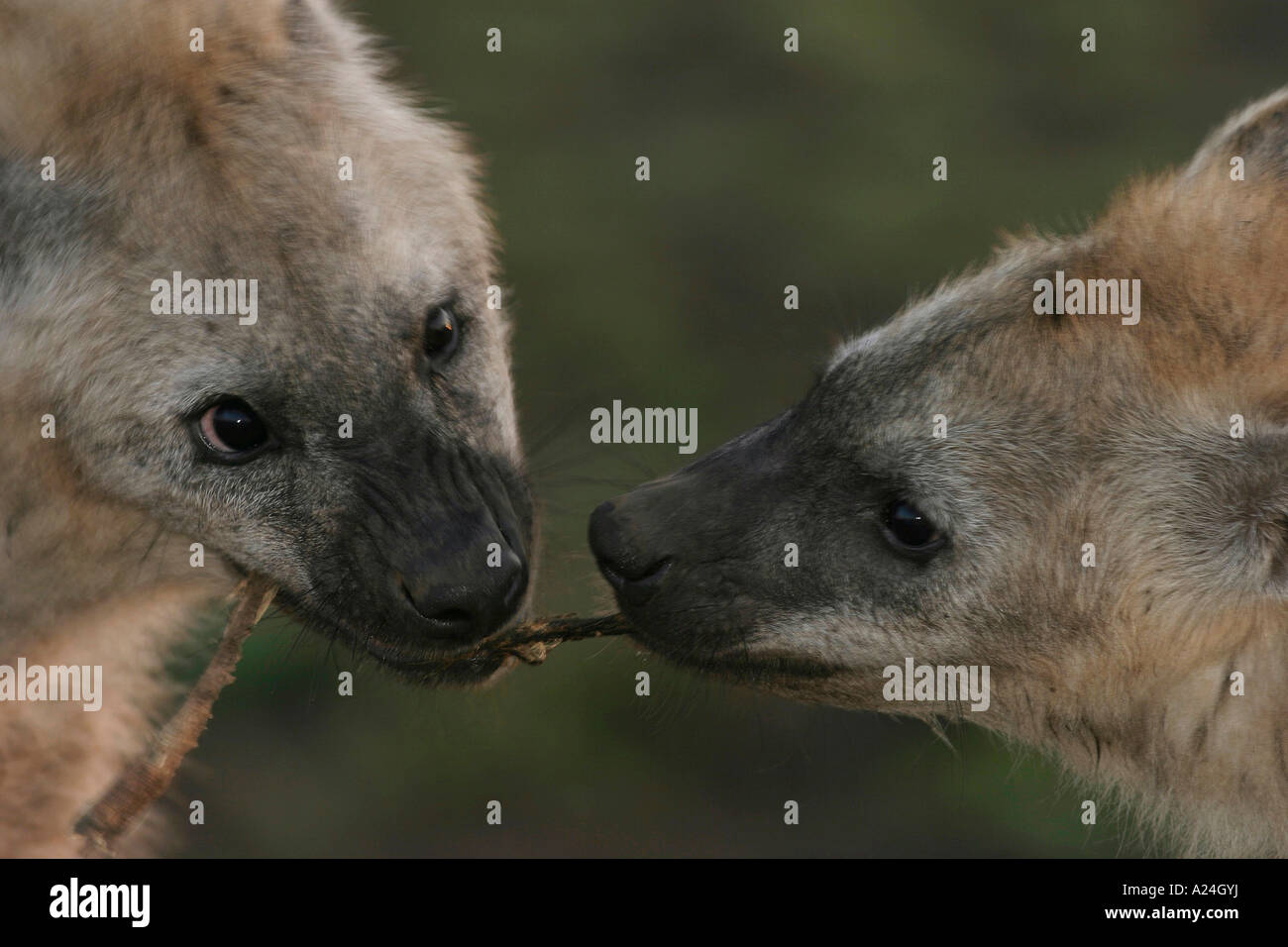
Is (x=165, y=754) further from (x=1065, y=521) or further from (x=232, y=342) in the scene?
(x=1065, y=521)

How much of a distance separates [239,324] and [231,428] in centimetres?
14

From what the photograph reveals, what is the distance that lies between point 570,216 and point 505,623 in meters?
3.23

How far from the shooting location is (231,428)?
78.1 inches

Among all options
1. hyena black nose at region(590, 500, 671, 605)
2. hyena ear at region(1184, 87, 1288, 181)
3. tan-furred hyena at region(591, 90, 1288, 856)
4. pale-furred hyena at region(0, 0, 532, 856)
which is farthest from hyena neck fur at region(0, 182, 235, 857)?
hyena ear at region(1184, 87, 1288, 181)

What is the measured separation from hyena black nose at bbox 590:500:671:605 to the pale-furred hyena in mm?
143

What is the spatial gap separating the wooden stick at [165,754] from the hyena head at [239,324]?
139 mm

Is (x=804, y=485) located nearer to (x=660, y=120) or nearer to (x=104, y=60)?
(x=104, y=60)

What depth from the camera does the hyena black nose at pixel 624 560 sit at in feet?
7.00

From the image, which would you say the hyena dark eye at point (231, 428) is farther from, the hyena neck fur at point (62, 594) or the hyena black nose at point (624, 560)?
the hyena black nose at point (624, 560)

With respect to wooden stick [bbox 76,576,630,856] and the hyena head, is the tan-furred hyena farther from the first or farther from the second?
the hyena head

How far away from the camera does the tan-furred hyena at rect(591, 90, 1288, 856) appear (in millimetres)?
1983

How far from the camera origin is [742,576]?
7.06 feet

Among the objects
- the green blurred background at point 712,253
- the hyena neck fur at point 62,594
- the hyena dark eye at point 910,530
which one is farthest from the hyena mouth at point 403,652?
the green blurred background at point 712,253

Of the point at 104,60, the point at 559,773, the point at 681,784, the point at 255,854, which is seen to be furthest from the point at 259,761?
the point at 104,60
